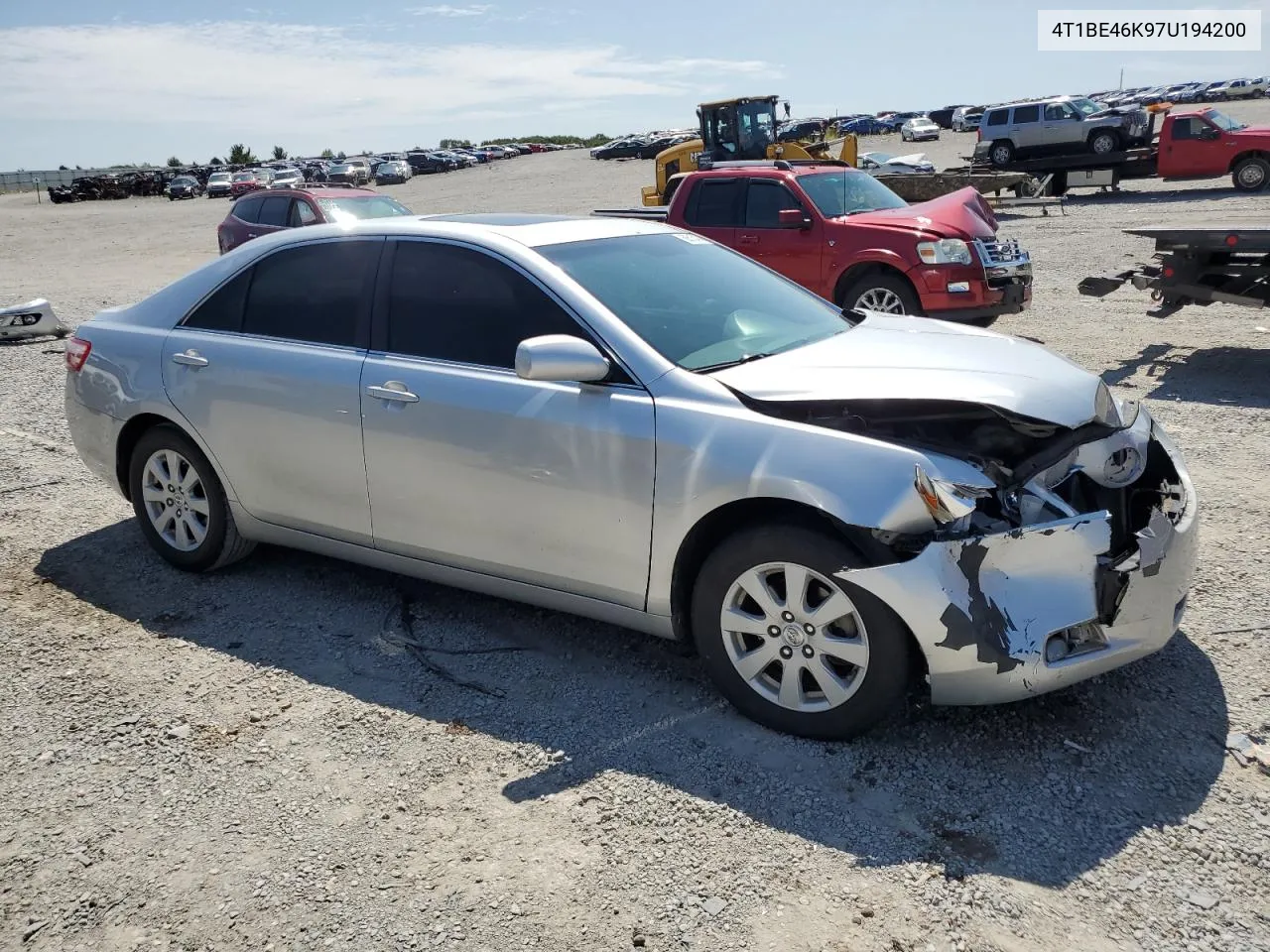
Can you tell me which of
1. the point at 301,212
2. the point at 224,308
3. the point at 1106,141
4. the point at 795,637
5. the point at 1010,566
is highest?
the point at 1106,141

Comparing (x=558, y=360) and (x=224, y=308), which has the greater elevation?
(x=224, y=308)

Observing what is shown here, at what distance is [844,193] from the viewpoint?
424 inches

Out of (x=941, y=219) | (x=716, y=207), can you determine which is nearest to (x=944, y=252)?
(x=941, y=219)

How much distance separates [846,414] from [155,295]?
3546mm

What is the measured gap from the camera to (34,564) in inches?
209

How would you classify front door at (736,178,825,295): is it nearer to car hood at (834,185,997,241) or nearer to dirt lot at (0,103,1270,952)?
car hood at (834,185,997,241)

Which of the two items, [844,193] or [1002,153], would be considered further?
[1002,153]

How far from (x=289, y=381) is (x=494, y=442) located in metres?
1.14

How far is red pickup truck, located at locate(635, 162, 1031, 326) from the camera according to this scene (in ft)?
32.2

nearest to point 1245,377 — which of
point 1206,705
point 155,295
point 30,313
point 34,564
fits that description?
point 1206,705

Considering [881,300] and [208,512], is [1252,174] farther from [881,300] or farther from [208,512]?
[208,512]

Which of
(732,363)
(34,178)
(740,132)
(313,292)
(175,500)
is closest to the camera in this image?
(732,363)

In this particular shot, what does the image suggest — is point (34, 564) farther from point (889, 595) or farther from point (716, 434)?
point (889, 595)

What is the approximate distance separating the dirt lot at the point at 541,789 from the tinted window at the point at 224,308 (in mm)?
1213
